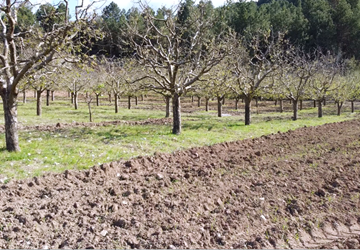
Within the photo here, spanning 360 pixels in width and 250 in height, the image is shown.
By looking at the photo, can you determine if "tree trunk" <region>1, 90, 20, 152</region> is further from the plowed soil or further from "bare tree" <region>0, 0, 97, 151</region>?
the plowed soil

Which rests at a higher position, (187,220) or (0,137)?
(0,137)

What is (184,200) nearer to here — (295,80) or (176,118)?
(176,118)

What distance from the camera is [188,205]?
21.0 ft

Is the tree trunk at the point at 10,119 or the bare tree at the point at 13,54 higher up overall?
the bare tree at the point at 13,54

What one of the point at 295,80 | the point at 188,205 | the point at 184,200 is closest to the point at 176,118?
the point at 184,200

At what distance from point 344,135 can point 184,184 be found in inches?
449

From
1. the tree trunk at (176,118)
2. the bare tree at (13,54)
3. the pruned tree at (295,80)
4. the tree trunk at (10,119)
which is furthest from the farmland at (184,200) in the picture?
the pruned tree at (295,80)

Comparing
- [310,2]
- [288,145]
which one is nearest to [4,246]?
[288,145]

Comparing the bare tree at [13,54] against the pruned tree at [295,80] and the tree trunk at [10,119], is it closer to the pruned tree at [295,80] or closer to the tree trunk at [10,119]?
the tree trunk at [10,119]

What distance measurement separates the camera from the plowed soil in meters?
5.24

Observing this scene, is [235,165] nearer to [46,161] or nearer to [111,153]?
[111,153]

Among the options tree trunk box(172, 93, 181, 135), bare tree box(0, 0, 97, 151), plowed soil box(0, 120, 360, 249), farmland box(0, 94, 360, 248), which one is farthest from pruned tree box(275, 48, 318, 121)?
bare tree box(0, 0, 97, 151)

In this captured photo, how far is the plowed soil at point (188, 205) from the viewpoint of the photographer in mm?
5242

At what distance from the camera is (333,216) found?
6.24 metres
